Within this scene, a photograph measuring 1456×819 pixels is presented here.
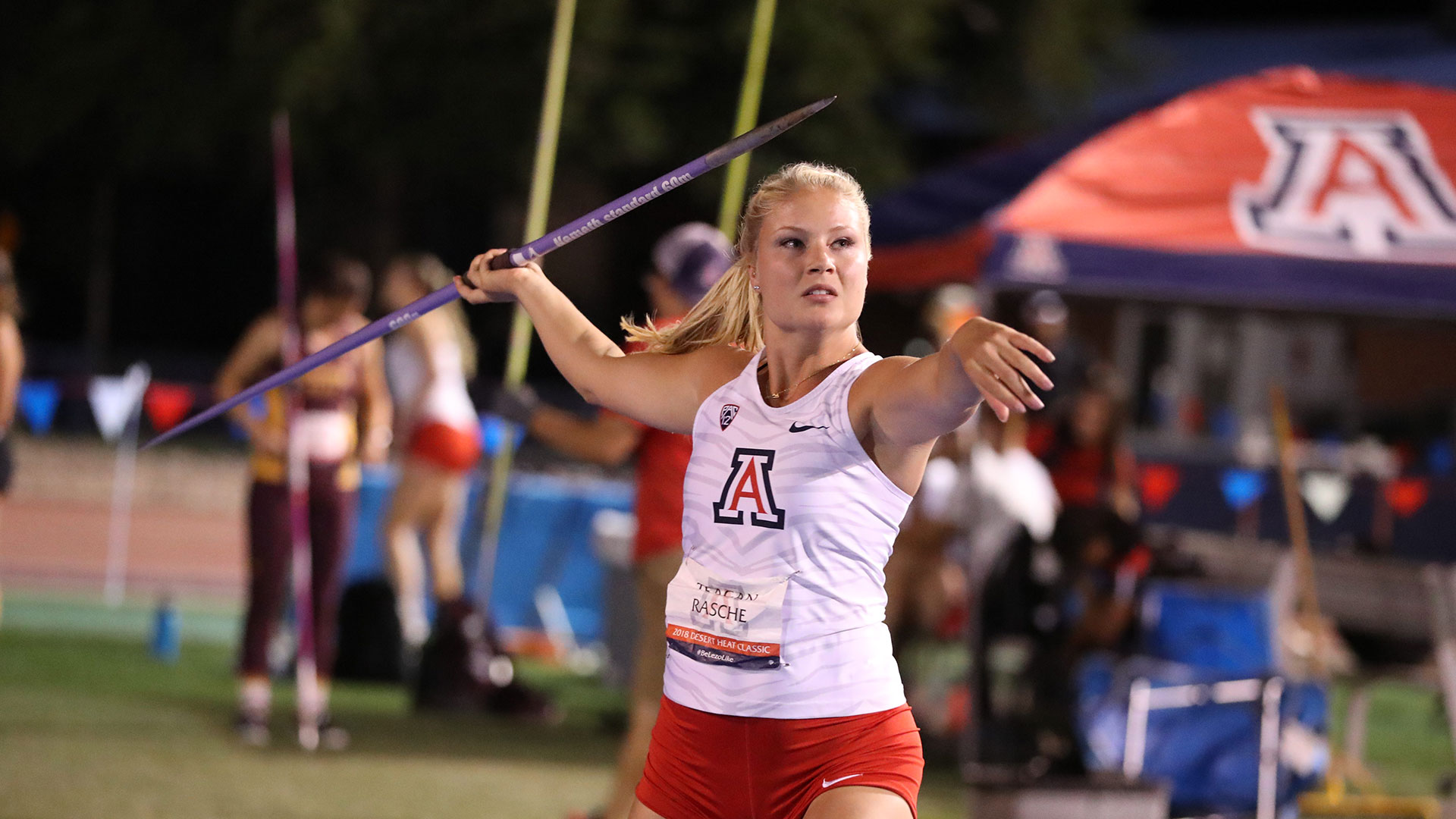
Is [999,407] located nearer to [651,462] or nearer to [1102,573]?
[651,462]

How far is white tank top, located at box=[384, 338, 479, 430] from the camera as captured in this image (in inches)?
390

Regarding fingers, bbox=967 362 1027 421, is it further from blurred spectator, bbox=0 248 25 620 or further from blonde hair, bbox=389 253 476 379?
blonde hair, bbox=389 253 476 379

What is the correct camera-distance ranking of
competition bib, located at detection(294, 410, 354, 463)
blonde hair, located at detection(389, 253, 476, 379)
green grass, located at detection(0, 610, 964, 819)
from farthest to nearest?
blonde hair, located at detection(389, 253, 476, 379)
competition bib, located at detection(294, 410, 354, 463)
green grass, located at detection(0, 610, 964, 819)

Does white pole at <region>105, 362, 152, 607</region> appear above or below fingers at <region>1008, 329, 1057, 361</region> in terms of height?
below

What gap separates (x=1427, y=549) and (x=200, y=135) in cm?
1473

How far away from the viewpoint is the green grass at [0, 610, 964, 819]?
22.7ft

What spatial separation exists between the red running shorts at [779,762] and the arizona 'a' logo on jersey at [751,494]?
39cm

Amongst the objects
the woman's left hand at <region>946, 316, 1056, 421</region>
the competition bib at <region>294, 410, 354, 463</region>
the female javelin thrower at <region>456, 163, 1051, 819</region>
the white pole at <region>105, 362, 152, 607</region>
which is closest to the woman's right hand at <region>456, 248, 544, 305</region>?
the female javelin thrower at <region>456, 163, 1051, 819</region>

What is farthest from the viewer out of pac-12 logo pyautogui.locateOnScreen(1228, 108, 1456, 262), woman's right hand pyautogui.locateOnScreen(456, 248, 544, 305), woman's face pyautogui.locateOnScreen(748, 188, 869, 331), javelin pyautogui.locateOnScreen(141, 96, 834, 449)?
pac-12 logo pyautogui.locateOnScreen(1228, 108, 1456, 262)

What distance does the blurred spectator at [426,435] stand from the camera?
9.94 metres

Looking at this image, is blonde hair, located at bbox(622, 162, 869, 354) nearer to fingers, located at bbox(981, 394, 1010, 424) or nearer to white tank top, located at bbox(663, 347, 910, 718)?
white tank top, located at bbox(663, 347, 910, 718)

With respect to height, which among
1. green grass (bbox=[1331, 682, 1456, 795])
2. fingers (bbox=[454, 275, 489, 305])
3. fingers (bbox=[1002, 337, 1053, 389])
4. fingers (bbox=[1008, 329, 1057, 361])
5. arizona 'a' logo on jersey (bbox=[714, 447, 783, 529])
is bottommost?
green grass (bbox=[1331, 682, 1456, 795])

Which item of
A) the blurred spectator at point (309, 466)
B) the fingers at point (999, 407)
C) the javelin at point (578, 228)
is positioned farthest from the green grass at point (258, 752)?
the fingers at point (999, 407)

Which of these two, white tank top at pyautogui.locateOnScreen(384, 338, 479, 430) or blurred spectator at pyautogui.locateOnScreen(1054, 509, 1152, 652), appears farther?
white tank top at pyautogui.locateOnScreen(384, 338, 479, 430)
